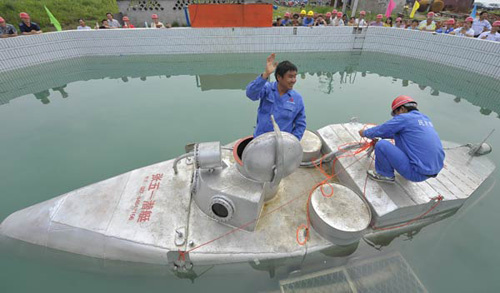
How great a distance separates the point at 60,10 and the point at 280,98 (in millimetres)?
A: 17261

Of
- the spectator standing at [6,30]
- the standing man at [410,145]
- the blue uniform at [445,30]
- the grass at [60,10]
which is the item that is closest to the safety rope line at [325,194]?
the standing man at [410,145]

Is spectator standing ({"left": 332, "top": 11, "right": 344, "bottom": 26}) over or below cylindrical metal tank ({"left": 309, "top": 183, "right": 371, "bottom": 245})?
over

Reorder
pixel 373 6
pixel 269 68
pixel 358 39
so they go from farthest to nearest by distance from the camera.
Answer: pixel 373 6, pixel 358 39, pixel 269 68

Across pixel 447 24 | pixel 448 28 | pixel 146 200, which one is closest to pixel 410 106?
pixel 146 200

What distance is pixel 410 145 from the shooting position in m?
2.88

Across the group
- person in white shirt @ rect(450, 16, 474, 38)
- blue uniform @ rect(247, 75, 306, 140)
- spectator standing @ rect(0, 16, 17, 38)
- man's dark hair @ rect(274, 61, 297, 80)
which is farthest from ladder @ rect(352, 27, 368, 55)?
spectator standing @ rect(0, 16, 17, 38)

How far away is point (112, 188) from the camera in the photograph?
3430 millimetres

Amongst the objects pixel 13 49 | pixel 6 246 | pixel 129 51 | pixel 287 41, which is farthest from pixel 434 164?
pixel 13 49

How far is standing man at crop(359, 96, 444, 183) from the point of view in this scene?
279cm

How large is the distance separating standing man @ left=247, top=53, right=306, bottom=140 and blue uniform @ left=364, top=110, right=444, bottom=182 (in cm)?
114

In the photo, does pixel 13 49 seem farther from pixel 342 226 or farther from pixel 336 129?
pixel 342 226

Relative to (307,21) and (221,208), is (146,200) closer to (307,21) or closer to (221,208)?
(221,208)

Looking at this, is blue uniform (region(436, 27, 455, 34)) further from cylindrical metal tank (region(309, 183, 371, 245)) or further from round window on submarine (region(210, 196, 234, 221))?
round window on submarine (region(210, 196, 234, 221))

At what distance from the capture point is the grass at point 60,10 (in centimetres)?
1138
